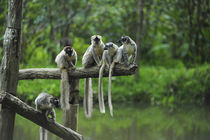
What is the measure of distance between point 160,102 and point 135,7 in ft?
15.3

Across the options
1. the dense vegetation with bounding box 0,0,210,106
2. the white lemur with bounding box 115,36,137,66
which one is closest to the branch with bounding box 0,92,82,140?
the white lemur with bounding box 115,36,137,66

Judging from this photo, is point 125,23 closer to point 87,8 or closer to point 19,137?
point 87,8

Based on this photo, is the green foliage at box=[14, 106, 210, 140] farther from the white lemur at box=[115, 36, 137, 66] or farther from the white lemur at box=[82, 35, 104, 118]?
the white lemur at box=[115, 36, 137, 66]

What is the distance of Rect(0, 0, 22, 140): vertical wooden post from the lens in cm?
389

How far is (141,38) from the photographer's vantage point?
10.9 metres

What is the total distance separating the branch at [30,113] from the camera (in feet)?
12.4

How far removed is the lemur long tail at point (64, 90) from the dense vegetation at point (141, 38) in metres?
3.74

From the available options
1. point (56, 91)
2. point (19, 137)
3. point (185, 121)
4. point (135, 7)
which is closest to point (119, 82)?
point (56, 91)

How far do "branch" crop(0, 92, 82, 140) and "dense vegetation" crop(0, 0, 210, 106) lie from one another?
13.8ft

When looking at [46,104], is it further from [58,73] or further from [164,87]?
[164,87]

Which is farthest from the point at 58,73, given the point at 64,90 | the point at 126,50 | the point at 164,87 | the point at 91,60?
the point at 164,87

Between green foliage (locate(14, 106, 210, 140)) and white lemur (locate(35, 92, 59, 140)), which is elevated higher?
white lemur (locate(35, 92, 59, 140))

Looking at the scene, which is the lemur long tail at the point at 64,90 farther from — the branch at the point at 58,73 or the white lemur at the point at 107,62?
the white lemur at the point at 107,62

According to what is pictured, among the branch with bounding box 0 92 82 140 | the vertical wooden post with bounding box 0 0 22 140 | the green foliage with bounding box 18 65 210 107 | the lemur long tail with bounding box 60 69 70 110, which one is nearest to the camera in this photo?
the branch with bounding box 0 92 82 140
